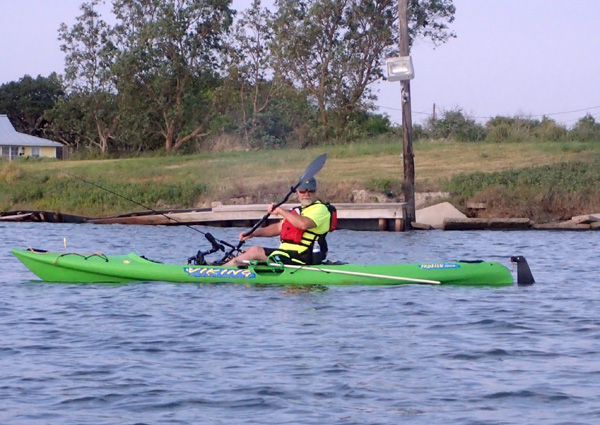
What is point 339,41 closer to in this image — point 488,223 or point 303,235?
point 488,223

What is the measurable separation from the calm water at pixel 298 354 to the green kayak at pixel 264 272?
0.41 ft

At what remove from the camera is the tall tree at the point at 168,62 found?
34094 mm

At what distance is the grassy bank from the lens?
19797mm

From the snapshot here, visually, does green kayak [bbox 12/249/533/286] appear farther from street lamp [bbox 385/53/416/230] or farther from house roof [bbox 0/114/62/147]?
house roof [bbox 0/114/62/147]

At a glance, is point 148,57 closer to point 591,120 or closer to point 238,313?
point 591,120

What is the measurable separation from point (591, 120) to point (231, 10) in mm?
12881

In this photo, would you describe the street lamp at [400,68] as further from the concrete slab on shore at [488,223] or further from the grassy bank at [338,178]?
the grassy bank at [338,178]

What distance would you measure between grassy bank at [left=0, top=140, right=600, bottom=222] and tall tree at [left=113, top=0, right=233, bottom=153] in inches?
308

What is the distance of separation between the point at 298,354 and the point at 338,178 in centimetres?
1498

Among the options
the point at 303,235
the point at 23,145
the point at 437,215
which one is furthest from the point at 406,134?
the point at 23,145

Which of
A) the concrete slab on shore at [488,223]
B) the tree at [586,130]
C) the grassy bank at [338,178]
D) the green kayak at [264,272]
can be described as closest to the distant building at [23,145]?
the grassy bank at [338,178]

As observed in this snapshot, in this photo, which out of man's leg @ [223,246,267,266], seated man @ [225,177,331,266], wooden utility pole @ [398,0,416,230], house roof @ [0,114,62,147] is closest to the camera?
seated man @ [225,177,331,266]

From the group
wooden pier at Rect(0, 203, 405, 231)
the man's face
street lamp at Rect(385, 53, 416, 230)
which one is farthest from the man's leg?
street lamp at Rect(385, 53, 416, 230)

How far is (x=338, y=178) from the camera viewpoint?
2170cm
